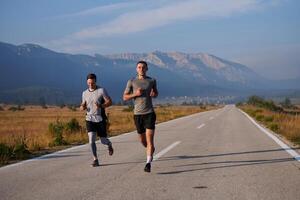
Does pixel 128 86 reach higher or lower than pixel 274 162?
higher

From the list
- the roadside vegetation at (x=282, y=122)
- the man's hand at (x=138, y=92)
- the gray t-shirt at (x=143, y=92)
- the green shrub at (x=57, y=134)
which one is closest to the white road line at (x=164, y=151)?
the gray t-shirt at (x=143, y=92)

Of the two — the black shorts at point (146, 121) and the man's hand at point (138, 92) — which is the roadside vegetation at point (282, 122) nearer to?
the black shorts at point (146, 121)

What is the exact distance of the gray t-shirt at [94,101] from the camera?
1044 cm

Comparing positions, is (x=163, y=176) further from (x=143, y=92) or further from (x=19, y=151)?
(x=19, y=151)

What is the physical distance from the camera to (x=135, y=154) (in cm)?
1284

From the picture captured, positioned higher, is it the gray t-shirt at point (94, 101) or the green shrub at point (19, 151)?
the gray t-shirt at point (94, 101)

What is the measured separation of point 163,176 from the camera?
30.0ft

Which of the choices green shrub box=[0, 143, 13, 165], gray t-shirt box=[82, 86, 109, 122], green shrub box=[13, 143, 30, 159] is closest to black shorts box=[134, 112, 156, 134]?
gray t-shirt box=[82, 86, 109, 122]

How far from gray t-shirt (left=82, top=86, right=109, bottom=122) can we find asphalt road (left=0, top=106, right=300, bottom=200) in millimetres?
1027

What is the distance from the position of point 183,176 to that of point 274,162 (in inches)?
107

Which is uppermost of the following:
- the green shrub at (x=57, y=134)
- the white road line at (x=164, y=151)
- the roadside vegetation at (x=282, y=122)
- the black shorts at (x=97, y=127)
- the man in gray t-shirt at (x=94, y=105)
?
the man in gray t-shirt at (x=94, y=105)

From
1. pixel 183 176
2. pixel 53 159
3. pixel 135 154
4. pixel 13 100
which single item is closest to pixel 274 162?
pixel 183 176

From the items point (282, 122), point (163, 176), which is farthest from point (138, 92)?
Answer: point (282, 122)

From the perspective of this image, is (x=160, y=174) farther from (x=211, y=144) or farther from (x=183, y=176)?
(x=211, y=144)
